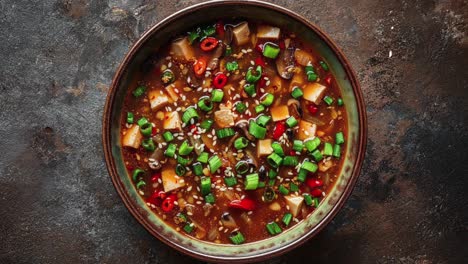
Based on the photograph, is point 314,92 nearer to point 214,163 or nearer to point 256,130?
point 256,130

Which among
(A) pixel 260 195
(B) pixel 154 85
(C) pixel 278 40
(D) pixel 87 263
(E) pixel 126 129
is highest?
(C) pixel 278 40

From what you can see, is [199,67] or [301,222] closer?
[199,67]

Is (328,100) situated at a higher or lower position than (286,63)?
lower

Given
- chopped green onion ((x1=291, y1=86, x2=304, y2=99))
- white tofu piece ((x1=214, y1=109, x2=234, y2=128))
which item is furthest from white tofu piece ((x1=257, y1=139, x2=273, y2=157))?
chopped green onion ((x1=291, y1=86, x2=304, y2=99))

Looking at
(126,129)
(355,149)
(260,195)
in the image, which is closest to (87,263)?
(126,129)

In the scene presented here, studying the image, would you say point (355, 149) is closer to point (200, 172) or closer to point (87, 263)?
point (200, 172)

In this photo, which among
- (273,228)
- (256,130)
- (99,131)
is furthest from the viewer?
(99,131)


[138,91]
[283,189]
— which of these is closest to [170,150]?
[138,91]

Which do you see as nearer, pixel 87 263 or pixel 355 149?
pixel 355 149
